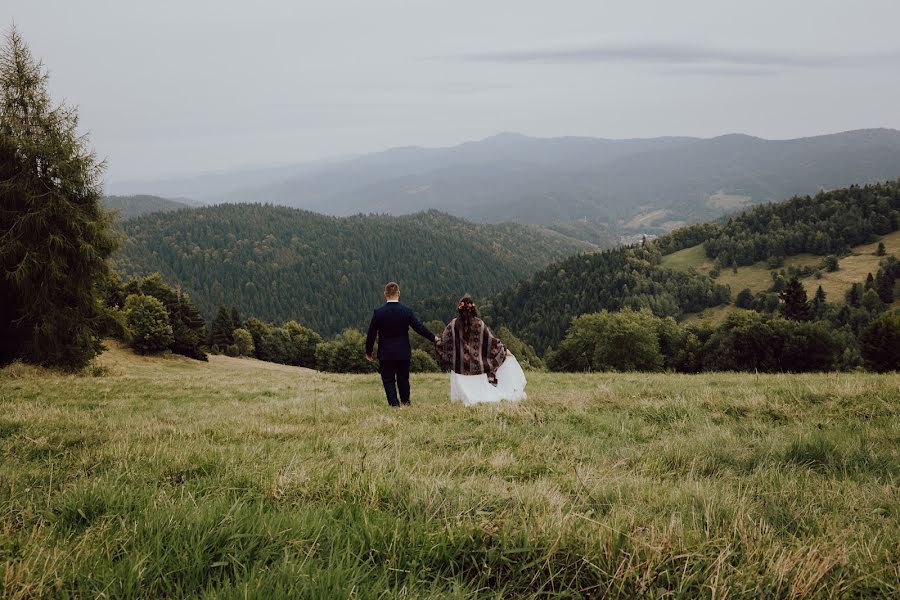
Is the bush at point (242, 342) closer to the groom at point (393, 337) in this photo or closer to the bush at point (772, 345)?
the bush at point (772, 345)

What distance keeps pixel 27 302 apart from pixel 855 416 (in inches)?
1165

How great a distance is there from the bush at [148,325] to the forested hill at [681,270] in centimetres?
10648

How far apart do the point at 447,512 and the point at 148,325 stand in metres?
60.7

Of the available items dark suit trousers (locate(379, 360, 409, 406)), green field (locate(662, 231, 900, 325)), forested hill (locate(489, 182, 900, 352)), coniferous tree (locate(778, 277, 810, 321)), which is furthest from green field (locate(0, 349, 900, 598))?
forested hill (locate(489, 182, 900, 352))

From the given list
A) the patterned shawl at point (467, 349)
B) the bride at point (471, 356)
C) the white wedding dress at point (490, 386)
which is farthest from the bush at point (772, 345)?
the patterned shawl at point (467, 349)

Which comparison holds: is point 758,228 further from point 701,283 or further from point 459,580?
point 459,580

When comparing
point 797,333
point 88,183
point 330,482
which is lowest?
point 797,333

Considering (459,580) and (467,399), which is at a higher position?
(459,580)

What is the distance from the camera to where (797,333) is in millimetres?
54000

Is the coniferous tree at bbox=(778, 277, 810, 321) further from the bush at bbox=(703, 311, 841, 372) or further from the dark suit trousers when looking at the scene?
the dark suit trousers

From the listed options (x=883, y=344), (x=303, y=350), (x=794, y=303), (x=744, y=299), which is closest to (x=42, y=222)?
(x=883, y=344)

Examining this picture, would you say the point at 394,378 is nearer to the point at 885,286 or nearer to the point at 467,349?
the point at 467,349

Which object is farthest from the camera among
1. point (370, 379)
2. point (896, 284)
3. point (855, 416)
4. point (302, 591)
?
point (896, 284)

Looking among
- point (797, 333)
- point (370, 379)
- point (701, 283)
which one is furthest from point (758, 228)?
point (370, 379)
